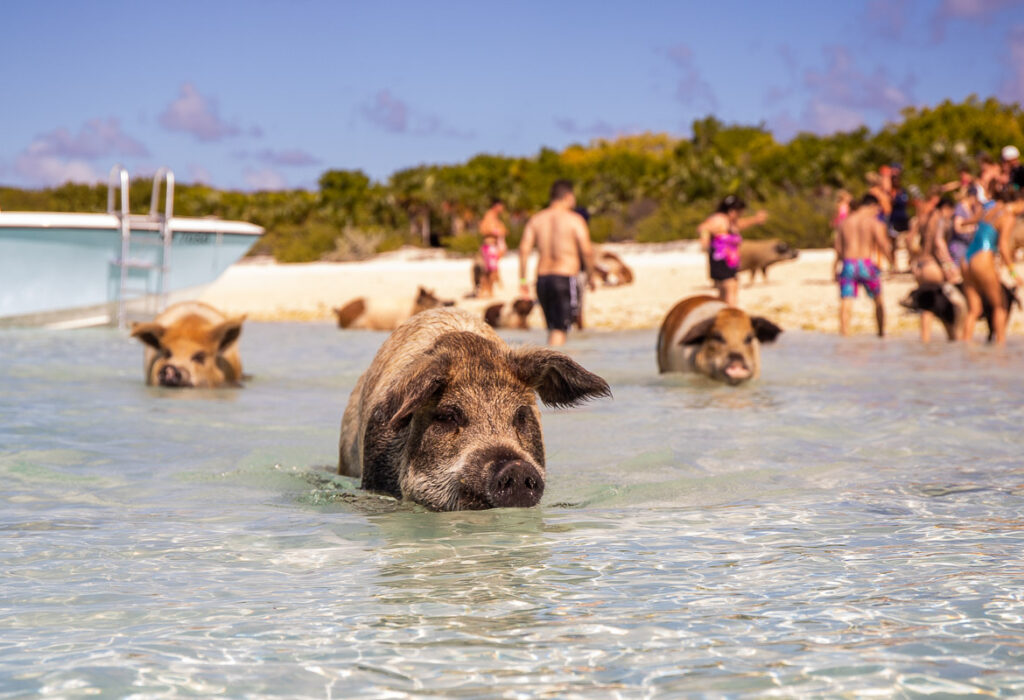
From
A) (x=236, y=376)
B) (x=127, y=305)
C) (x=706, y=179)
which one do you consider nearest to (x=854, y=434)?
(x=236, y=376)

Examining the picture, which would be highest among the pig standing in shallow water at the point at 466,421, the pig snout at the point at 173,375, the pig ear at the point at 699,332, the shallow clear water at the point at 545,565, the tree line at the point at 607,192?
the tree line at the point at 607,192

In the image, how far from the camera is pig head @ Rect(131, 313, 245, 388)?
1225 centimetres

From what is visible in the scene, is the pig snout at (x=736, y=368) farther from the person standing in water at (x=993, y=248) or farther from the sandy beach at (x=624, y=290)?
the sandy beach at (x=624, y=290)

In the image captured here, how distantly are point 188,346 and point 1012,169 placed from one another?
1262cm

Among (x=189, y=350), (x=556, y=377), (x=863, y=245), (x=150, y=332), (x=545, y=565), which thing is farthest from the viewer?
(x=863, y=245)

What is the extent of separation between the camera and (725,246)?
17953 millimetres

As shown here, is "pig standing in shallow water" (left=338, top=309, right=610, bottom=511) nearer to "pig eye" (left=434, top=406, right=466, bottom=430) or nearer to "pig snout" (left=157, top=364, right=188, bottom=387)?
"pig eye" (left=434, top=406, right=466, bottom=430)

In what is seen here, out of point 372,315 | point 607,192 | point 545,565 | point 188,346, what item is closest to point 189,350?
point 188,346

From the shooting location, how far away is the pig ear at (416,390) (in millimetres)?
5750

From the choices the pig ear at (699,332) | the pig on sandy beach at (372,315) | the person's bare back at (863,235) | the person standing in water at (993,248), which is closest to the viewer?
the pig ear at (699,332)

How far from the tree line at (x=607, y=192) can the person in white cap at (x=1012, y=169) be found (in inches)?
880

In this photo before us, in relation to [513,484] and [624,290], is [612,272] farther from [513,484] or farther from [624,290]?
[513,484]

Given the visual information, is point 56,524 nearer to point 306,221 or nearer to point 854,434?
point 854,434

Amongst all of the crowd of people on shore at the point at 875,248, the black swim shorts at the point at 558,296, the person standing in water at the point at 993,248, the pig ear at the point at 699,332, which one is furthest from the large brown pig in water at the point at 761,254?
the pig ear at the point at 699,332
